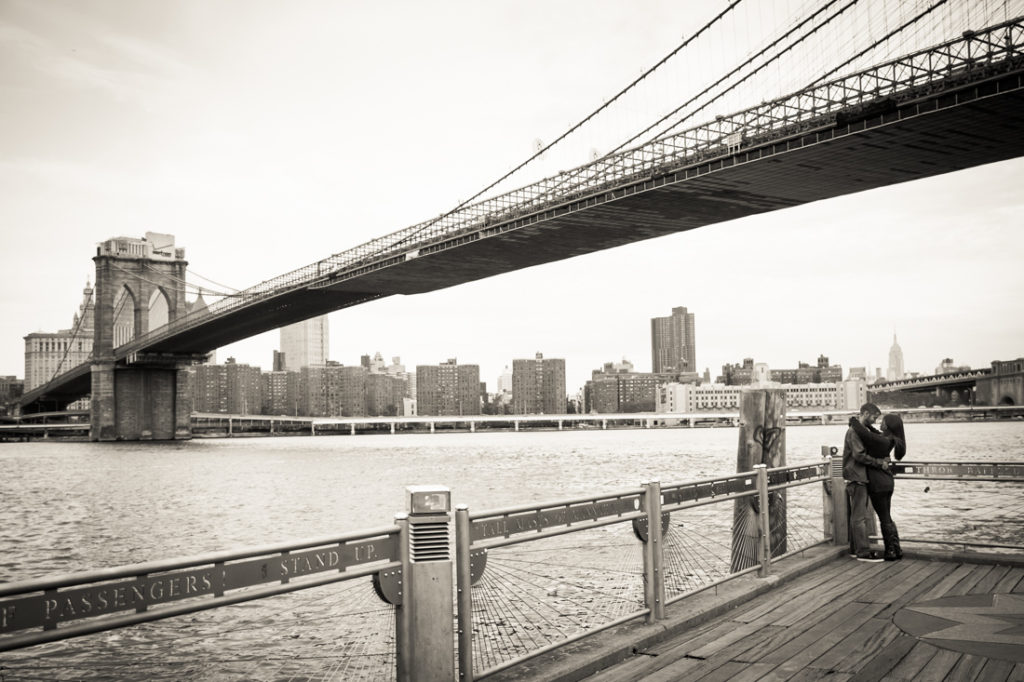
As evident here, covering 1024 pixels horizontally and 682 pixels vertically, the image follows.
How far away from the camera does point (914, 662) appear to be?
512 cm

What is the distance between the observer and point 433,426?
537ft

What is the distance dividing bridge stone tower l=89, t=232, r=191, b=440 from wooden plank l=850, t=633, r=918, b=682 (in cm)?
8184

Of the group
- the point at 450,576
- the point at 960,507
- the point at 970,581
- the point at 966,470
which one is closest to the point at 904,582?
the point at 970,581

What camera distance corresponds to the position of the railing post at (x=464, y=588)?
15.1ft

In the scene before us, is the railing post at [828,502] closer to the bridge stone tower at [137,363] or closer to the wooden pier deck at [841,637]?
the wooden pier deck at [841,637]

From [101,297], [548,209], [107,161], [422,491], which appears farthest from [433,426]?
[422,491]

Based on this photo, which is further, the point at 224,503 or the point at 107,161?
the point at 107,161

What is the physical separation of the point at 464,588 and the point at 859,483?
5.21 meters

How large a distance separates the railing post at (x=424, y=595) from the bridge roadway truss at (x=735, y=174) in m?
32.7

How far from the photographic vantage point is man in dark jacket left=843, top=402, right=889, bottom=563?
8383 mm

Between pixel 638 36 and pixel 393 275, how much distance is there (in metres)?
37.8

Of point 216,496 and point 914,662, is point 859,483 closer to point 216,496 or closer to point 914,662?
point 914,662

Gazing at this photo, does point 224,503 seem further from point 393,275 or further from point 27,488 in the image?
point 393,275

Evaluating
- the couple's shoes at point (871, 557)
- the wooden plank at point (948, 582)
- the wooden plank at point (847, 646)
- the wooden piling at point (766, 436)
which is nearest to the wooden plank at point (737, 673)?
the wooden plank at point (847, 646)
